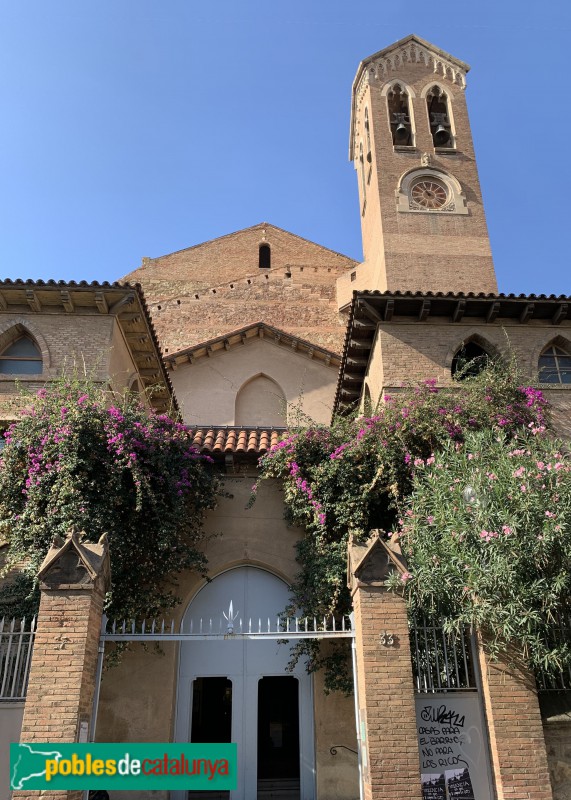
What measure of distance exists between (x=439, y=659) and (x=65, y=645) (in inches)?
166

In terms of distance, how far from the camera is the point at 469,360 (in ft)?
45.1

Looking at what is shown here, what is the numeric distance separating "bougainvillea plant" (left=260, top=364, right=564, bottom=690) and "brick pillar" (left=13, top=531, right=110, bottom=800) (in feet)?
14.1

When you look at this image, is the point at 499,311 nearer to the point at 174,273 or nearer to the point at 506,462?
the point at 506,462

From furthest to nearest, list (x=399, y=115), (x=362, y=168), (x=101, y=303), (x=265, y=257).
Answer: (x=265, y=257) → (x=362, y=168) → (x=399, y=115) → (x=101, y=303)

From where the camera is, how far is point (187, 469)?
437 inches

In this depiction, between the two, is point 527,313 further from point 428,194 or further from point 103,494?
point 103,494

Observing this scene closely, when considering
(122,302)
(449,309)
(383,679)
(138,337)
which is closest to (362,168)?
(449,309)

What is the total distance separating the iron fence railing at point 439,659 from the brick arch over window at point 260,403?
13031 mm

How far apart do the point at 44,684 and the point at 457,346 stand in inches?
397

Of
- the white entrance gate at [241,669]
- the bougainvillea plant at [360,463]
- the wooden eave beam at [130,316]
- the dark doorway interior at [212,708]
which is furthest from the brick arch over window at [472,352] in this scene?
the dark doorway interior at [212,708]

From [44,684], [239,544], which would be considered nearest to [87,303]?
[239,544]

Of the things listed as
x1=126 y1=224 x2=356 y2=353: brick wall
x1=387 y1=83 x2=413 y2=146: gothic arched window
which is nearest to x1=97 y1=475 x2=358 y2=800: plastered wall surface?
x1=387 y1=83 x2=413 y2=146: gothic arched window

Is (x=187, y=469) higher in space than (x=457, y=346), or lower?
lower

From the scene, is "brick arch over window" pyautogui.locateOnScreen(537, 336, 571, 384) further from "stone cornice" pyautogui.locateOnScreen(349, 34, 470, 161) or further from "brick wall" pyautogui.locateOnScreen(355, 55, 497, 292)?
"stone cornice" pyautogui.locateOnScreen(349, 34, 470, 161)
